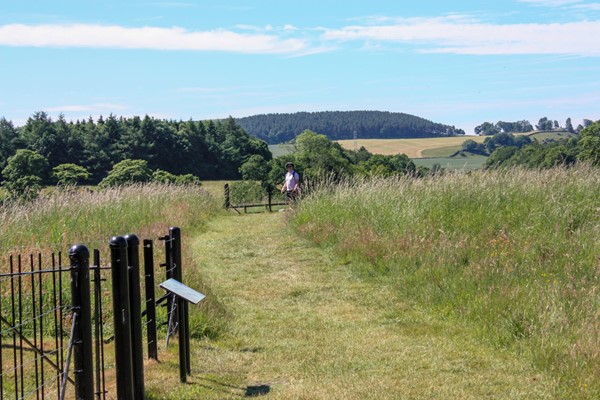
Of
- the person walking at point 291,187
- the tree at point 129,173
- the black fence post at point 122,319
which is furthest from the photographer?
the tree at point 129,173

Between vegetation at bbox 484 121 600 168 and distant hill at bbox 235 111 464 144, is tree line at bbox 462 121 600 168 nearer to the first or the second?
vegetation at bbox 484 121 600 168

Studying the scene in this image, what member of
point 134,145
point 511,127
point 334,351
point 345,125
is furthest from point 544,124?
point 334,351

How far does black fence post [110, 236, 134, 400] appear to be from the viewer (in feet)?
15.5

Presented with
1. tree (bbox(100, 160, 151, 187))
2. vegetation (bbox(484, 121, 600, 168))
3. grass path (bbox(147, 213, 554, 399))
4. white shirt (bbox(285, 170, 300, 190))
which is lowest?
grass path (bbox(147, 213, 554, 399))

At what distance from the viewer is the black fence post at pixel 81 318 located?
4.14 meters

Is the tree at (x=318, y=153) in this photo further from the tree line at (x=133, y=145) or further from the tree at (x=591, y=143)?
the tree at (x=591, y=143)

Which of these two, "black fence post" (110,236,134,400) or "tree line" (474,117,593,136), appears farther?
"tree line" (474,117,593,136)

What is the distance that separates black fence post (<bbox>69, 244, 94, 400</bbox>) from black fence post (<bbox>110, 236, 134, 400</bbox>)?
0.44 meters

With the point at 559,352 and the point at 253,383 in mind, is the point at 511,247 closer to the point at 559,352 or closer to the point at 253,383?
the point at 559,352

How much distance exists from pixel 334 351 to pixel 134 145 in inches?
3040

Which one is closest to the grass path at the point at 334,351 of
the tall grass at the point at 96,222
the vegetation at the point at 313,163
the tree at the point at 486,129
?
the tall grass at the point at 96,222

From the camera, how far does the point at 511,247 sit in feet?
33.1

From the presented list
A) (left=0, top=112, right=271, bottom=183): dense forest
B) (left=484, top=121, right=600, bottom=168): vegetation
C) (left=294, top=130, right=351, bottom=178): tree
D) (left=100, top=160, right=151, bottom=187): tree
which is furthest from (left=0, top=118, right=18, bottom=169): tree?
(left=484, top=121, right=600, bottom=168): vegetation

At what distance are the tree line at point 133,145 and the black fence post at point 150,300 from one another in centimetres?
7272
